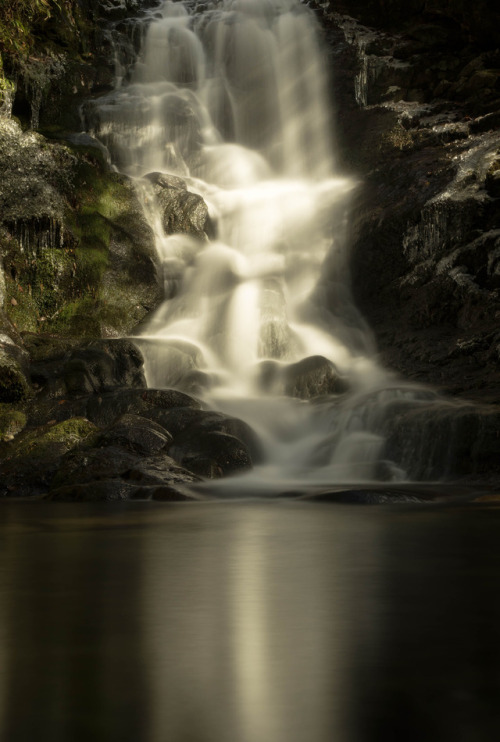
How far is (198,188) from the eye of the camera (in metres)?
19.3

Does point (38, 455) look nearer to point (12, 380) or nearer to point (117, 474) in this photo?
point (117, 474)

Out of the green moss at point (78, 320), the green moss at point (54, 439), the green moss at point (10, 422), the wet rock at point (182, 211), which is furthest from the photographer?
the wet rock at point (182, 211)

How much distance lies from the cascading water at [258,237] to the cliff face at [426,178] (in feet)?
2.34

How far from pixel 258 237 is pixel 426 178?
4091 millimetres

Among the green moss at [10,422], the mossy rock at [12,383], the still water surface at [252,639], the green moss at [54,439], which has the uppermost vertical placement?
the mossy rock at [12,383]

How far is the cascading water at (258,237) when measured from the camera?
11.0m

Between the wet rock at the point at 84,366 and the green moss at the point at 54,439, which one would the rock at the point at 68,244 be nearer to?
the wet rock at the point at 84,366

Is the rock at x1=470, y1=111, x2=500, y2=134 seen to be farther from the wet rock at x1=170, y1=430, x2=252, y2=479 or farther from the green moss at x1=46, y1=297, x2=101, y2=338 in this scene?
the wet rock at x1=170, y1=430, x2=252, y2=479

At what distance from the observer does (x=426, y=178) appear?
622 inches

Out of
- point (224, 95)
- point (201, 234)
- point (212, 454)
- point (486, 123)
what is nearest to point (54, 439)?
point (212, 454)

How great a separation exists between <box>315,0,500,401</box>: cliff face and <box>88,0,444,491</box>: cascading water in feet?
2.34

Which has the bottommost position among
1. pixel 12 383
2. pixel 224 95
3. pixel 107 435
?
pixel 107 435

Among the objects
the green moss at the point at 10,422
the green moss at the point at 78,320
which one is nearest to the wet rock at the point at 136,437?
the green moss at the point at 10,422

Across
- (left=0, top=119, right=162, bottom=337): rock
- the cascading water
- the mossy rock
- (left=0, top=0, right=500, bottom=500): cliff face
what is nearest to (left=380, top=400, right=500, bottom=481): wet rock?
(left=0, top=0, right=500, bottom=500): cliff face
